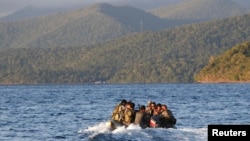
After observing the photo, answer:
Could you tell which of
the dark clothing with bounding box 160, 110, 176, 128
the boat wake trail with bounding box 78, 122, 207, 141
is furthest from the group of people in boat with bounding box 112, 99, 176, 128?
the boat wake trail with bounding box 78, 122, 207, 141

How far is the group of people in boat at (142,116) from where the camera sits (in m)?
52.2

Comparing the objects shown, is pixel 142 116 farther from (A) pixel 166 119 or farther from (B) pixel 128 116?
(A) pixel 166 119

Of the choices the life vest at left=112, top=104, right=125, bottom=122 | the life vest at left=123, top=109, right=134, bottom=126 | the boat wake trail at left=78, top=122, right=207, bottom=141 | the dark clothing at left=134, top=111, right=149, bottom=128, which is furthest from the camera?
the life vest at left=112, top=104, right=125, bottom=122

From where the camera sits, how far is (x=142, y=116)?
173 feet

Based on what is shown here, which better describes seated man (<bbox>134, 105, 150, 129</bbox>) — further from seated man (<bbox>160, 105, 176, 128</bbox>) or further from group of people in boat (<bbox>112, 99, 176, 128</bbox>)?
seated man (<bbox>160, 105, 176, 128</bbox>)

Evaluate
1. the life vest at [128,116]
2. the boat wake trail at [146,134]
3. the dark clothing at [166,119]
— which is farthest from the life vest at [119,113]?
the dark clothing at [166,119]

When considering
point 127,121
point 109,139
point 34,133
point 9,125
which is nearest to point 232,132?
point 109,139

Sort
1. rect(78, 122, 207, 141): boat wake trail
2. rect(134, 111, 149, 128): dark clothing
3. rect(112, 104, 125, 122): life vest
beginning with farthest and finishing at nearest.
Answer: rect(112, 104, 125, 122): life vest < rect(134, 111, 149, 128): dark clothing < rect(78, 122, 207, 141): boat wake trail

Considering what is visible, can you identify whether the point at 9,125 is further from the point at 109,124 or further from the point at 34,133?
the point at 109,124

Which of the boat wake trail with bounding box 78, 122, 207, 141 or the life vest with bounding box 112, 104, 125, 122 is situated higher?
the life vest with bounding box 112, 104, 125, 122

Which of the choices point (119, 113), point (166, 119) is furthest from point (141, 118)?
point (166, 119)

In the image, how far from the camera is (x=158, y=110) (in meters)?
54.2

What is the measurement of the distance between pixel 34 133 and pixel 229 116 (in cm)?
2529

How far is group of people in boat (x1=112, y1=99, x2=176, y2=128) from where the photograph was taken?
52188 millimetres
